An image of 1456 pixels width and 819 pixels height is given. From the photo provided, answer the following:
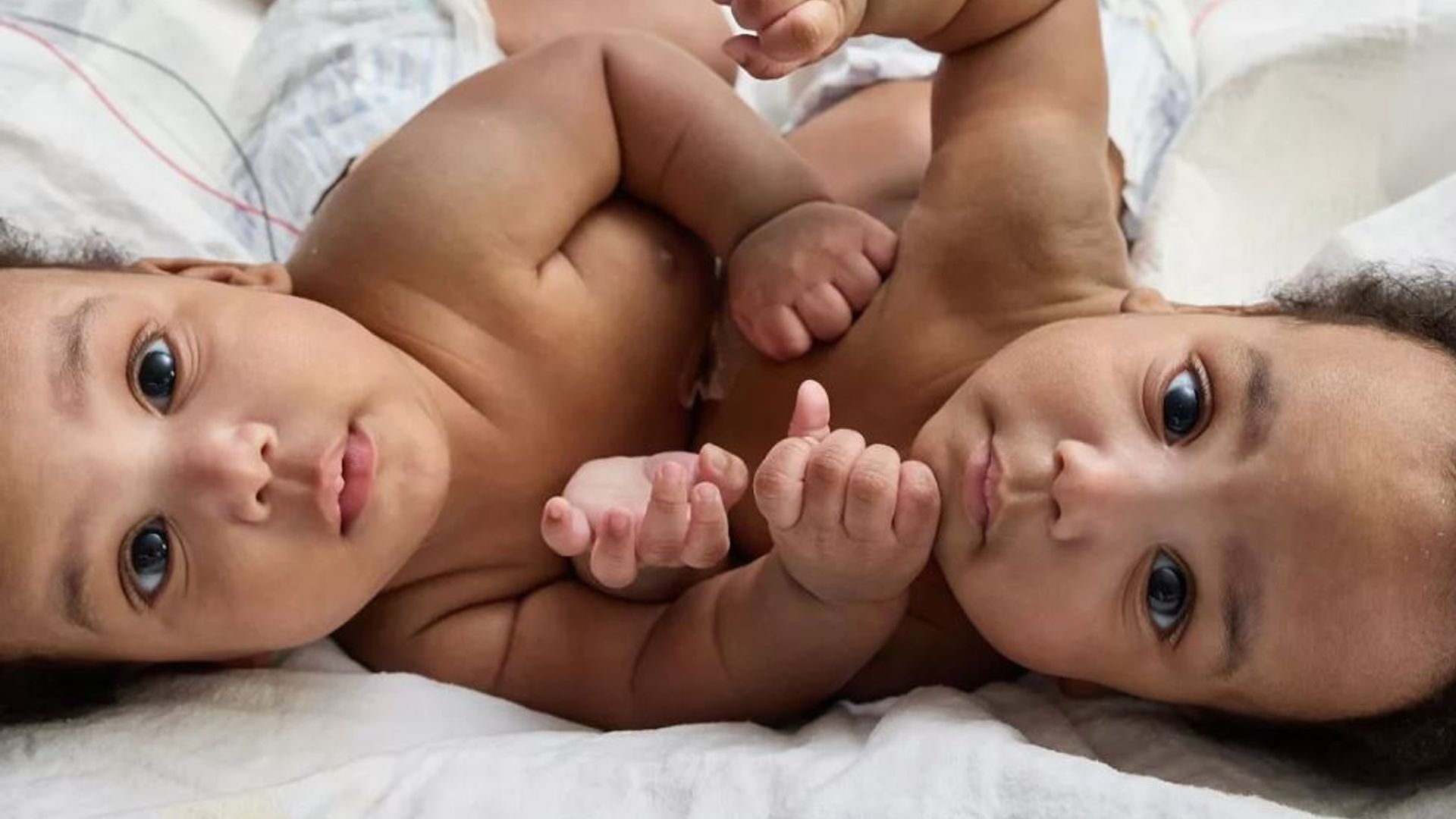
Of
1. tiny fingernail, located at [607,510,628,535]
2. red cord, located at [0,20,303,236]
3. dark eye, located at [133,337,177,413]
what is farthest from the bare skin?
red cord, located at [0,20,303,236]

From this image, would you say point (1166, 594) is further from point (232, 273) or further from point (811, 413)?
point (232, 273)

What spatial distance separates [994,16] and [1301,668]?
22.3 inches

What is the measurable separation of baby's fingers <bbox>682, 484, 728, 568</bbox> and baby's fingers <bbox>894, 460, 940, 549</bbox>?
0.12 metres

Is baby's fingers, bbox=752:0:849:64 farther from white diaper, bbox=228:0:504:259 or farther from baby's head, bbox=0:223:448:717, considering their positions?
white diaper, bbox=228:0:504:259

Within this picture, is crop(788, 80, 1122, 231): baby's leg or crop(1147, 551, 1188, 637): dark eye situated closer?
crop(1147, 551, 1188, 637): dark eye

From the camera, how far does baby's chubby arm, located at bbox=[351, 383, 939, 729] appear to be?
88 centimetres

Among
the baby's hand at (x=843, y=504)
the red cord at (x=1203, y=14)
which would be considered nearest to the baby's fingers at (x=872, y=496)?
the baby's hand at (x=843, y=504)

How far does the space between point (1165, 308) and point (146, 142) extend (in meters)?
1.09

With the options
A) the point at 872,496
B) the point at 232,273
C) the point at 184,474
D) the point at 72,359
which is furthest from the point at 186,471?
the point at 872,496

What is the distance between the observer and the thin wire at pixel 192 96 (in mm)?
1420

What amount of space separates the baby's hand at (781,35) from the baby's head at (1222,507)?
0.88ft

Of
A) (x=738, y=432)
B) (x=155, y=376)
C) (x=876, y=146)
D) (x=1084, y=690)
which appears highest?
(x=155, y=376)

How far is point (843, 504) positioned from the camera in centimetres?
87

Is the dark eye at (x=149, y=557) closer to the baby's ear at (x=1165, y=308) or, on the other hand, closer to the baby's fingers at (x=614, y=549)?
the baby's fingers at (x=614, y=549)
